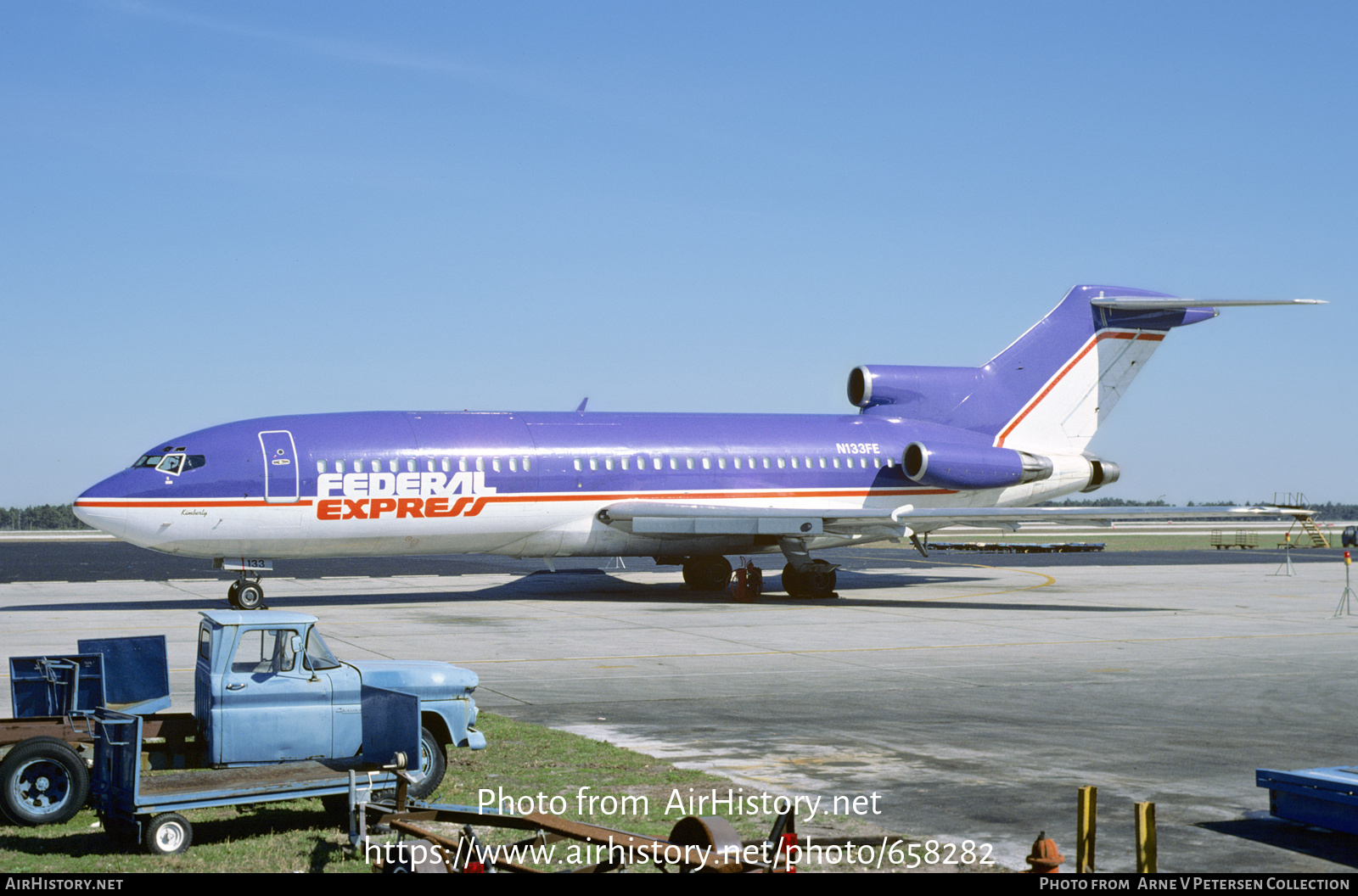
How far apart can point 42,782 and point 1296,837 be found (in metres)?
9.84

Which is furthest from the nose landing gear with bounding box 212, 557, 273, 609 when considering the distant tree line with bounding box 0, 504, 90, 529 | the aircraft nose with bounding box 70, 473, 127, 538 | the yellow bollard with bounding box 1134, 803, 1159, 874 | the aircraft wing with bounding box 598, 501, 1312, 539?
the distant tree line with bounding box 0, 504, 90, 529

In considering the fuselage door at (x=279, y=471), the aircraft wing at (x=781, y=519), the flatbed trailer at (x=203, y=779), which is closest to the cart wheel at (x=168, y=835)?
the flatbed trailer at (x=203, y=779)

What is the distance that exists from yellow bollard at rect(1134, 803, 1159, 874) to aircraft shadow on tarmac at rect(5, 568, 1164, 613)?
22426 mm

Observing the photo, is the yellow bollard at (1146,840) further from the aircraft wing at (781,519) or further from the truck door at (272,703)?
the aircraft wing at (781,519)

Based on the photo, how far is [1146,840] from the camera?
750cm

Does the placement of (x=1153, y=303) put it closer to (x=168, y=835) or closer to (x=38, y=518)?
(x=168, y=835)

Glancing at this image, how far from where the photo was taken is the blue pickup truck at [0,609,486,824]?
33.4ft

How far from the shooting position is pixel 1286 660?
816 inches

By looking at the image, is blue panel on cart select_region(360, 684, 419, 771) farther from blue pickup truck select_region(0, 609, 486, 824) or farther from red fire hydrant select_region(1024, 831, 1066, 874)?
red fire hydrant select_region(1024, 831, 1066, 874)

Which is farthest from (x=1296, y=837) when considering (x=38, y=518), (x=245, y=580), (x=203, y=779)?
(x=38, y=518)

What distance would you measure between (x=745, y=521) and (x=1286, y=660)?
1400 centimetres

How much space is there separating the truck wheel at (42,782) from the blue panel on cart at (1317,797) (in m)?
9.44

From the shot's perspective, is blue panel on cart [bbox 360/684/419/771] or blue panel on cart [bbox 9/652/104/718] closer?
blue panel on cart [bbox 360/684/419/771]

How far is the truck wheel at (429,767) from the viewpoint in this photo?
10.6 meters
